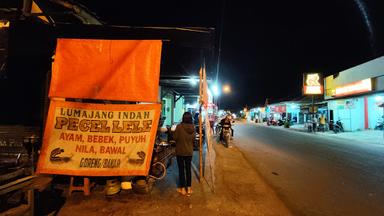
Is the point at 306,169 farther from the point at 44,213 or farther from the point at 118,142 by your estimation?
the point at 44,213

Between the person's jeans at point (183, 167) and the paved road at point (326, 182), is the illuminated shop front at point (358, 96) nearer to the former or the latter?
the paved road at point (326, 182)

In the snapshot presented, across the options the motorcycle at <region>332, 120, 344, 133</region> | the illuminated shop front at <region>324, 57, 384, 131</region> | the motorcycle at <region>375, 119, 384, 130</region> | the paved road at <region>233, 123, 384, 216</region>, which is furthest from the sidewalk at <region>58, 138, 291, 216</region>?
the motorcycle at <region>375, 119, 384, 130</region>

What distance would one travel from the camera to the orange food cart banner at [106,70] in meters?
4.79

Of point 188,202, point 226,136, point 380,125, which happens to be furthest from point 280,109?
point 188,202

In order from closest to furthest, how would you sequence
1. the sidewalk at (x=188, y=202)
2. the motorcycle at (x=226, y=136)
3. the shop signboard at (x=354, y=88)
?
the sidewalk at (x=188, y=202)
the motorcycle at (x=226, y=136)
the shop signboard at (x=354, y=88)

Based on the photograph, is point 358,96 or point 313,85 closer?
point 358,96

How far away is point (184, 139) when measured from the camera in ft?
17.3

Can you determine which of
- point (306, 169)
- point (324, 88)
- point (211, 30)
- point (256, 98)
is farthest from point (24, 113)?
point (256, 98)

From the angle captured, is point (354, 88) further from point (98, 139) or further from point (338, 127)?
point (98, 139)

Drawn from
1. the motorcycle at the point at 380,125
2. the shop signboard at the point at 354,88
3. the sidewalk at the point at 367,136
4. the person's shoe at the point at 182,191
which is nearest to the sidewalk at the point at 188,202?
the person's shoe at the point at 182,191

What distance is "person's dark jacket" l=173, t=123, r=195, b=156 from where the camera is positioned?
5230 millimetres

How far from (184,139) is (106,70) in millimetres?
2387

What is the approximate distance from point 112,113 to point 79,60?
4.58 ft

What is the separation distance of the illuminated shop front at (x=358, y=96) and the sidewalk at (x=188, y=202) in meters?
18.2
